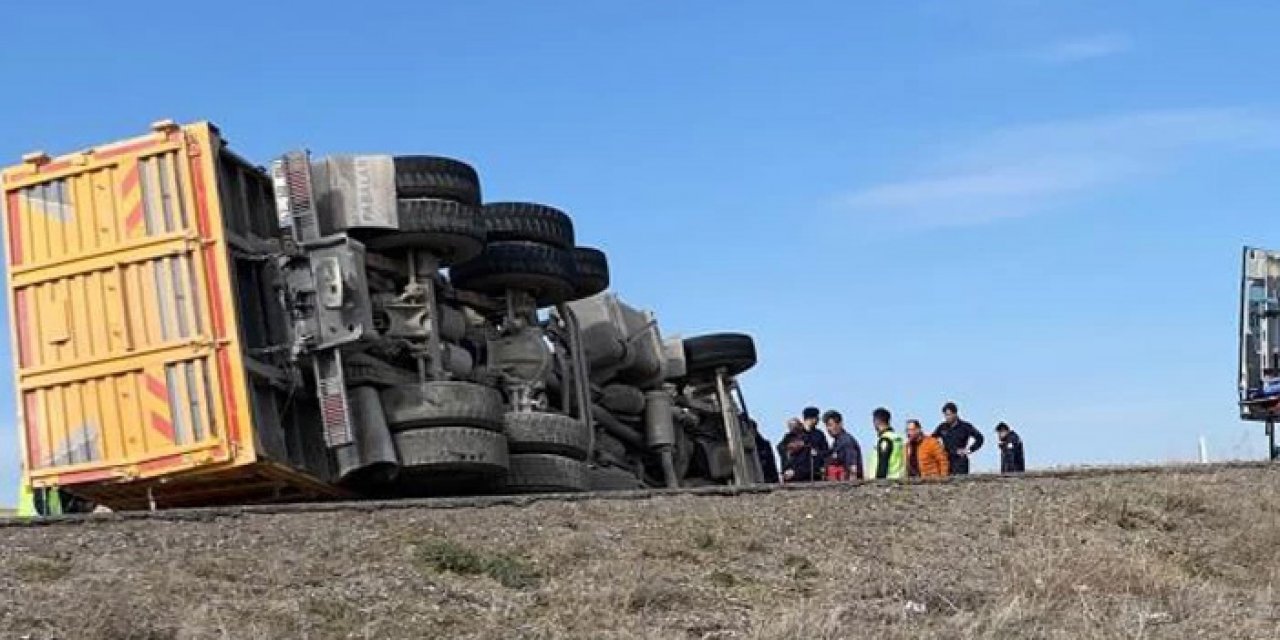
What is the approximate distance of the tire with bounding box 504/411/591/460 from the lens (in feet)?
45.9

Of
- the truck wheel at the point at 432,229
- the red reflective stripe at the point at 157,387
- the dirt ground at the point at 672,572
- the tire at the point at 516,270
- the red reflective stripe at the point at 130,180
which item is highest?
the red reflective stripe at the point at 130,180

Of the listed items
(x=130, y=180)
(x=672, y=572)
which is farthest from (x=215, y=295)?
(x=672, y=572)

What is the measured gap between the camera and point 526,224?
15.1 metres

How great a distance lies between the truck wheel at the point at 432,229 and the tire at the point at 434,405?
3.35 feet

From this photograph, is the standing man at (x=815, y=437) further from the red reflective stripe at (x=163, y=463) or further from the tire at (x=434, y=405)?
the red reflective stripe at (x=163, y=463)

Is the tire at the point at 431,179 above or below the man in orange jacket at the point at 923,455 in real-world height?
above

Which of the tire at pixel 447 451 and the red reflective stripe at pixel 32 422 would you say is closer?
the red reflective stripe at pixel 32 422

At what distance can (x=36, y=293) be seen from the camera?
12484 millimetres

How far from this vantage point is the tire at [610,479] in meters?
15.1

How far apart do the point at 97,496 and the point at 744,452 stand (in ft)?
29.1

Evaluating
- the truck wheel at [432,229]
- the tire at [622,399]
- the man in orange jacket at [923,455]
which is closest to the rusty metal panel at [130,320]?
the truck wheel at [432,229]

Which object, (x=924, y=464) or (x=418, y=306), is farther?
(x=924, y=464)

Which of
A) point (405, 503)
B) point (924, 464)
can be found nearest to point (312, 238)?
point (405, 503)

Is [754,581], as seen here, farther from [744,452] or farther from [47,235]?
[744,452]
